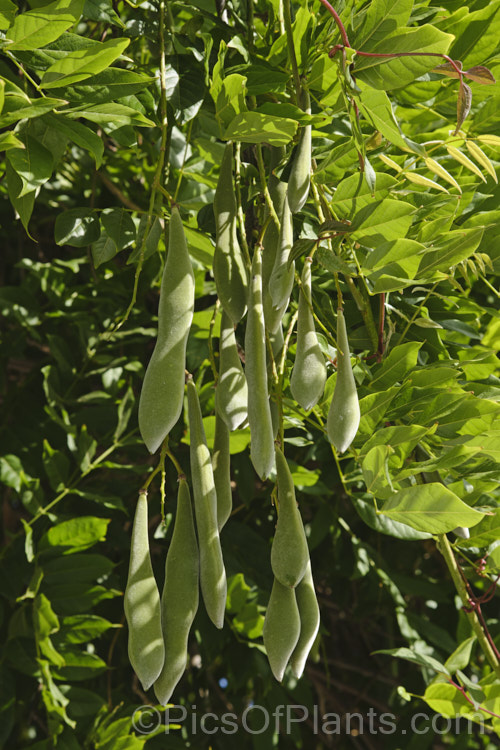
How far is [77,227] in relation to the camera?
2.52 feet

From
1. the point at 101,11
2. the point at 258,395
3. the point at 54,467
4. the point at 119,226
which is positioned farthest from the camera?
the point at 54,467

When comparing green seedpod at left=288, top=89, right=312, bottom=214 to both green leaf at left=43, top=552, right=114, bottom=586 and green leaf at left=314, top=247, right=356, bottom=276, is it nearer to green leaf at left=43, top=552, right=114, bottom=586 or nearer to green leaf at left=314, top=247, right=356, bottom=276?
green leaf at left=314, top=247, right=356, bottom=276

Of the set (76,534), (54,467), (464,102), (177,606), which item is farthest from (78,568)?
(464,102)

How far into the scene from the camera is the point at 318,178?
0.65 m

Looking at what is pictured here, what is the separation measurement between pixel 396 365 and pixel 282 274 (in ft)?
0.71

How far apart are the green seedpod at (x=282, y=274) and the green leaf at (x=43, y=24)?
0.21m

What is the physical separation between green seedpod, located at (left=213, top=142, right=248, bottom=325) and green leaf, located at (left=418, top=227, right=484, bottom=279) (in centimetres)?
16

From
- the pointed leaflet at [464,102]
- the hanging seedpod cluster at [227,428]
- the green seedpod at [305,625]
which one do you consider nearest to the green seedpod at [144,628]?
the hanging seedpod cluster at [227,428]

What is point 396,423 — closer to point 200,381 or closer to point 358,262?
point 358,262

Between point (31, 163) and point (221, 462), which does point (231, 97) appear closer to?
point (31, 163)

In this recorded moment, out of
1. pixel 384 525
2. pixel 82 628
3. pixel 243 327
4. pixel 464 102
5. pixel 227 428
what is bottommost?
pixel 82 628

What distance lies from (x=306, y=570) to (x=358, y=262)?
0.91 ft

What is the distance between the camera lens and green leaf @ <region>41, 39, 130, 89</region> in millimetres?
513

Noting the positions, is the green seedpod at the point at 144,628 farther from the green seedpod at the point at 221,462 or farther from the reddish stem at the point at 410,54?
the reddish stem at the point at 410,54
